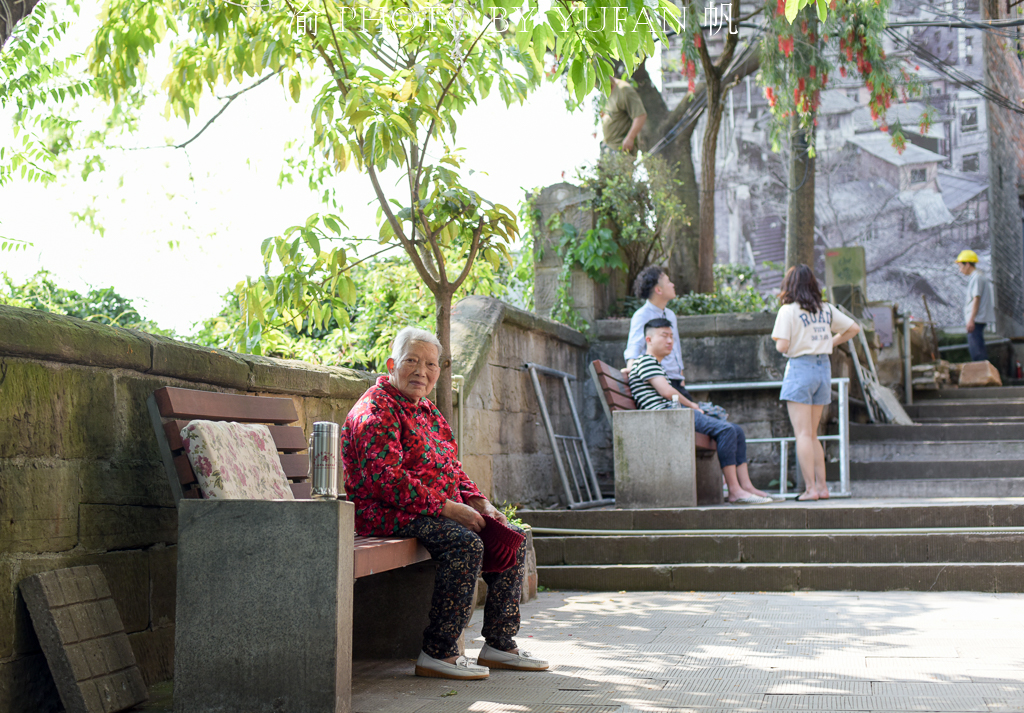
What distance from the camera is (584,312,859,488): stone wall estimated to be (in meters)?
8.59

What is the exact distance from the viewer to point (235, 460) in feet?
10.7

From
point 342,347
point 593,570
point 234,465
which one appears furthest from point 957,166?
point 234,465

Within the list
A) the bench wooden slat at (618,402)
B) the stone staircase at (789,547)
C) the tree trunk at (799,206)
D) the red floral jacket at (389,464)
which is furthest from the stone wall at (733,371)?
the red floral jacket at (389,464)

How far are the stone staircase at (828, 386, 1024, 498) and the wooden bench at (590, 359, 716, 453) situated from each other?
1516mm

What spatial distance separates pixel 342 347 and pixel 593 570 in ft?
11.7

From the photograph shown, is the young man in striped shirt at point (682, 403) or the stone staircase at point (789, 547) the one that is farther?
the young man in striped shirt at point (682, 403)

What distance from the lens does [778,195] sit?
23062 millimetres

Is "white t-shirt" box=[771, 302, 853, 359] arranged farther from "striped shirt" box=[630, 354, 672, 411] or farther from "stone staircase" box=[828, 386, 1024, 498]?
"stone staircase" box=[828, 386, 1024, 498]

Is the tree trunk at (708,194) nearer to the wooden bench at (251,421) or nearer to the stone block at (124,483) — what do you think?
the wooden bench at (251,421)

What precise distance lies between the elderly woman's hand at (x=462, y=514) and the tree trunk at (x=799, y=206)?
317 inches

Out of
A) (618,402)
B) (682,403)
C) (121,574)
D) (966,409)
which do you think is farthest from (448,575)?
(966,409)

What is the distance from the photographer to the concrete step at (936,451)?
8.53 meters

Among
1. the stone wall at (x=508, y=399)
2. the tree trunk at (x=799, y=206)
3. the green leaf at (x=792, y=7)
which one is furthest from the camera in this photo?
the tree trunk at (x=799, y=206)

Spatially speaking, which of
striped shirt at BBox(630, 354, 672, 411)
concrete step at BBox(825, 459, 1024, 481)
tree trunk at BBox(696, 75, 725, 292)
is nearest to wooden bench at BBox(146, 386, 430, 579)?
striped shirt at BBox(630, 354, 672, 411)
